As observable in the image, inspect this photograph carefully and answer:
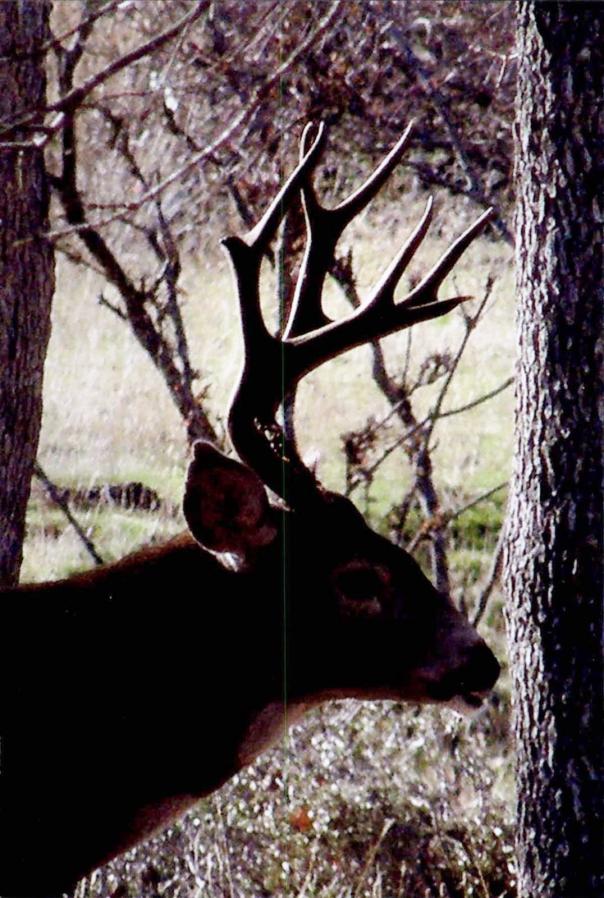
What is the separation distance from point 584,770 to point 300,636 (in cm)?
111

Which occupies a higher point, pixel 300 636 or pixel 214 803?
pixel 300 636

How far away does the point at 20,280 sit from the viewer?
21.4 feet

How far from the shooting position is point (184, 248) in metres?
12.0

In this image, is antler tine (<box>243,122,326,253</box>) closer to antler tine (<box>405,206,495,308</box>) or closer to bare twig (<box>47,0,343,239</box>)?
antler tine (<box>405,206,495,308</box>)

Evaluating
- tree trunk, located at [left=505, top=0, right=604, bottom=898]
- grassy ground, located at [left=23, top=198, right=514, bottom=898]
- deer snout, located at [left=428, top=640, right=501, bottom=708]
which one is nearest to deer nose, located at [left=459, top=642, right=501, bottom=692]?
deer snout, located at [left=428, top=640, right=501, bottom=708]

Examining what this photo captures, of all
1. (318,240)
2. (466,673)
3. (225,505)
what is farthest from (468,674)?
(318,240)

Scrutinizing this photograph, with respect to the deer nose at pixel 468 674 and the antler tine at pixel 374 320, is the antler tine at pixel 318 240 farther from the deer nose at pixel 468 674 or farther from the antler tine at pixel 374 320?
the deer nose at pixel 468 674

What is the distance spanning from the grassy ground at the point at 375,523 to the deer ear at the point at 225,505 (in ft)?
4.77

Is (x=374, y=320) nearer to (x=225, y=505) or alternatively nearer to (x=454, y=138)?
(x=225, y=505)

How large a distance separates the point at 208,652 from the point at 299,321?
3.55 feet

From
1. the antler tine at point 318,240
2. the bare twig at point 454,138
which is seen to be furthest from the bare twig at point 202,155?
the bare twig at point 454,138

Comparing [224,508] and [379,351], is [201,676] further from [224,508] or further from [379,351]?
[379,351]

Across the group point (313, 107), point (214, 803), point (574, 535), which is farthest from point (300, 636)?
point (313, 107)

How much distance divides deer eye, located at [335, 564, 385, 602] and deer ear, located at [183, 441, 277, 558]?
232 mm
